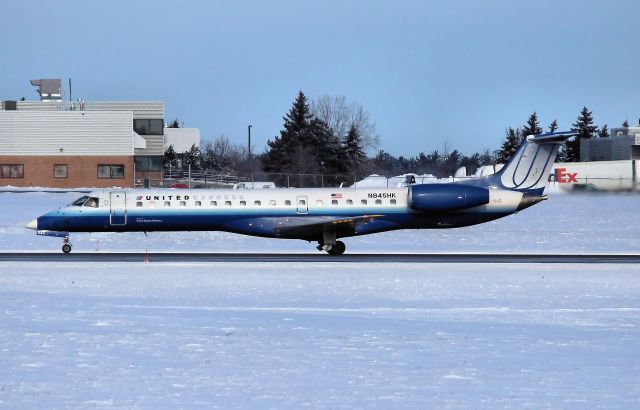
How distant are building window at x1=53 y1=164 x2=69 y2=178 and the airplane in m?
40.8

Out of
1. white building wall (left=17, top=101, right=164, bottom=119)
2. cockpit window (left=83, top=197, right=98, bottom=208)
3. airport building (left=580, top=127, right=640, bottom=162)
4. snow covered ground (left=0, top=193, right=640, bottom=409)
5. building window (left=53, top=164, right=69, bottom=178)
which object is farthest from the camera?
airport building (left=580, top=127, right=640, bottom=162)

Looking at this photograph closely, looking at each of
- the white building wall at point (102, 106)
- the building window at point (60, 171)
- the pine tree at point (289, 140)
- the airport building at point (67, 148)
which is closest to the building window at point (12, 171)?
the airport building at point (67, 148)

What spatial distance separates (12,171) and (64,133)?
5.18 meters

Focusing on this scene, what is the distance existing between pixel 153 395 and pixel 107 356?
100 inches

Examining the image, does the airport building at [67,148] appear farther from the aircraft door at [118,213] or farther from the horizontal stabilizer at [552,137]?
the horizontal stabilizer at [552,137]

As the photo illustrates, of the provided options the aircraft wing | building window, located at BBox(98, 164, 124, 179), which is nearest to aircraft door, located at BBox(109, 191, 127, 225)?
the aircraft wing

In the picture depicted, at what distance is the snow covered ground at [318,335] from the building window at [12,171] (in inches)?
1867

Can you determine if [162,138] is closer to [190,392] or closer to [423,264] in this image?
[423,264]

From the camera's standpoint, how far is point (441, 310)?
63.0ft

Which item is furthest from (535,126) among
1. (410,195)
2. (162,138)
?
(410,195)

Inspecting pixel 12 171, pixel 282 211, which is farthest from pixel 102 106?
pixel 282 211

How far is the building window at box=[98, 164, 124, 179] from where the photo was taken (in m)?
73.2

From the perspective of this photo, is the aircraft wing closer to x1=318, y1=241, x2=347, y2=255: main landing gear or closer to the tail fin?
x1=318, y1=241, x2=347, y2=255: main landing gear

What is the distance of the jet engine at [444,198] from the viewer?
3338 cm
